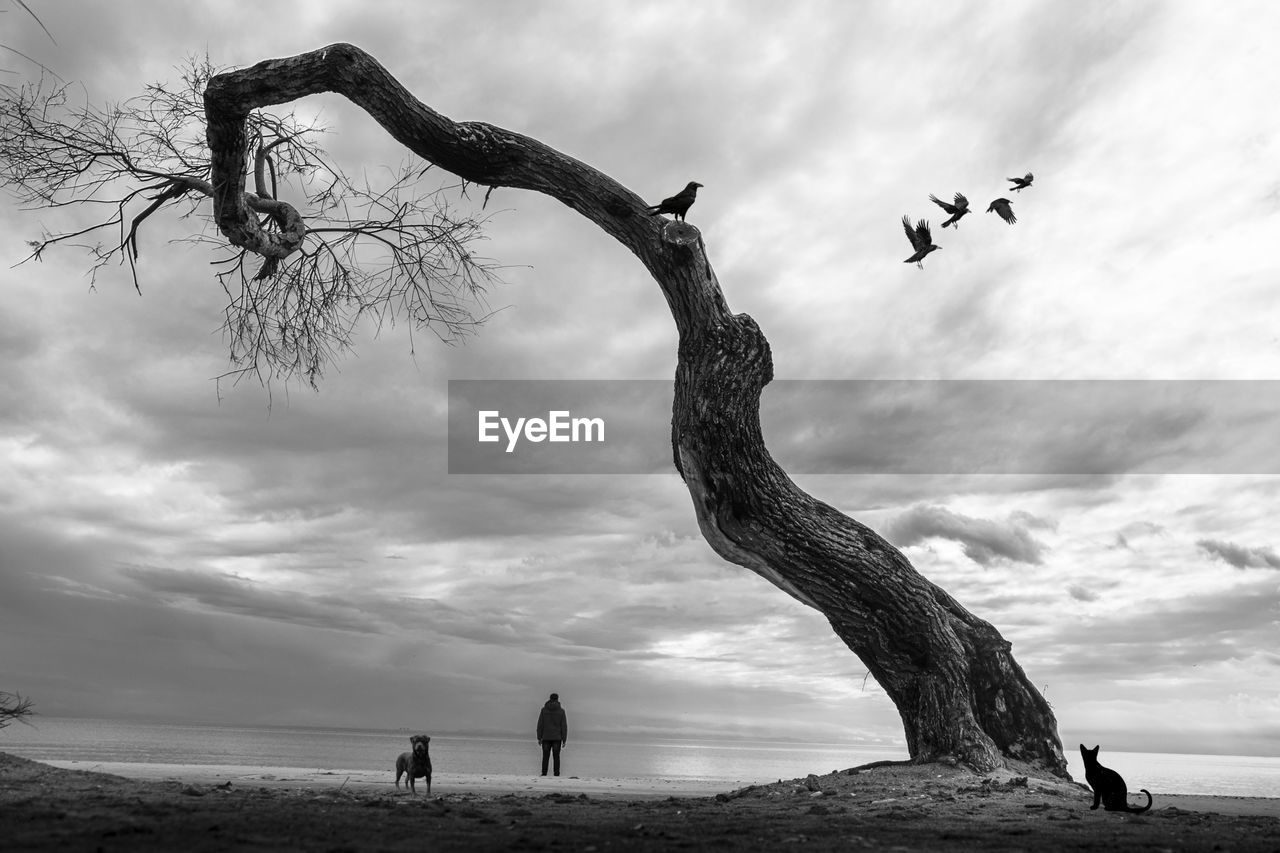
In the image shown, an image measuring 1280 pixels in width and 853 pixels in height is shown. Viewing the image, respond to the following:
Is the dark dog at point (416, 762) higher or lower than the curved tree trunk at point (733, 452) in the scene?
lower

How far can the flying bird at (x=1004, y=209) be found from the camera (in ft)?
32.3

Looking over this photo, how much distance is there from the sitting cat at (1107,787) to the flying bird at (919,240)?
4.96m

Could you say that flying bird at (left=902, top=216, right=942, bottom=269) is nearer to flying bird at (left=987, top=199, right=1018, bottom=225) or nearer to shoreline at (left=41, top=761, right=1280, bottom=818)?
flying bird at (left=987, top=199, right=1018, bottom=225)

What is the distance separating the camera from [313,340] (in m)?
12.0

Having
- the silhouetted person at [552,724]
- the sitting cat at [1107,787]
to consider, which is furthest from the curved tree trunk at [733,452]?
the silhouetted person at [552,724]

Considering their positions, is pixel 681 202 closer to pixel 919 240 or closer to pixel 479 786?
pixel 919 240

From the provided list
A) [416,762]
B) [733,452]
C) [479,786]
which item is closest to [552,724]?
[479,786]

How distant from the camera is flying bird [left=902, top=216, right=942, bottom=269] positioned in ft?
31.8

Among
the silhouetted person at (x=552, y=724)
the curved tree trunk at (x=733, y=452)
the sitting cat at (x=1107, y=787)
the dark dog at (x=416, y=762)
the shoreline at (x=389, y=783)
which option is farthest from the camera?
the silhouetted person at (x=552, y=724)

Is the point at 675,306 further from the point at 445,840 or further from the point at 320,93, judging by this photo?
the point at 445,840

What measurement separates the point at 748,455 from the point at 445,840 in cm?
577

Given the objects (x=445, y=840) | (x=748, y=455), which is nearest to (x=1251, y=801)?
(x=748, y=455)

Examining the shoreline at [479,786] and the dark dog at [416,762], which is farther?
the shoreline at [479,786]

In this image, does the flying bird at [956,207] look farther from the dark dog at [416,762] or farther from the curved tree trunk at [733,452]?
the dark dog at [416,762]
